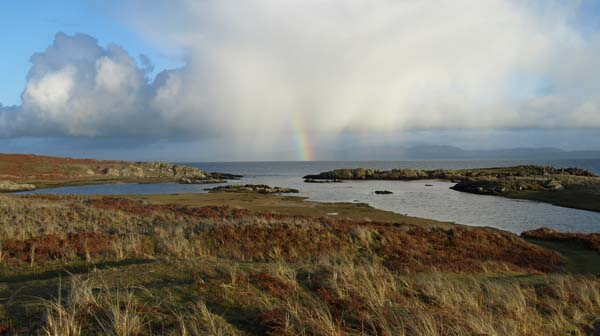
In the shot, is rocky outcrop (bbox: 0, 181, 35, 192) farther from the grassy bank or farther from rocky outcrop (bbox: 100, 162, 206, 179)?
the grassy bank

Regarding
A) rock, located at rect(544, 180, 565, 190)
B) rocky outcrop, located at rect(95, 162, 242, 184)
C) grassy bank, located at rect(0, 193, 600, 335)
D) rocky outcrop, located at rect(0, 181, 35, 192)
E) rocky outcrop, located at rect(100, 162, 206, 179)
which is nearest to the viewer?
grassy bank, located at rect(0, 193, 600, 335)

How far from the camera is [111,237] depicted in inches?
644

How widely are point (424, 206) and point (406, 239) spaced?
29.0 meters

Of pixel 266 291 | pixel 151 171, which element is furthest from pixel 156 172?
pixel 266 291

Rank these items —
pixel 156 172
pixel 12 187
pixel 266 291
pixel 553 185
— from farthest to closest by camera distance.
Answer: pixel 156 172 < pixel 12 187 < pixel 553 185 < pixel 266 291

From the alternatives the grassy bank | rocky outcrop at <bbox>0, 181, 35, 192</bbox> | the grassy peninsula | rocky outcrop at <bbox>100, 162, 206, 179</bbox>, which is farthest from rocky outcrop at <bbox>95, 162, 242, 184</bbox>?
the grassy bank

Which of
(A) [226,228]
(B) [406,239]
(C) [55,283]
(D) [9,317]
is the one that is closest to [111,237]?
(A) [226,228]

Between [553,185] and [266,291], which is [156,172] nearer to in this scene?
[553,185]

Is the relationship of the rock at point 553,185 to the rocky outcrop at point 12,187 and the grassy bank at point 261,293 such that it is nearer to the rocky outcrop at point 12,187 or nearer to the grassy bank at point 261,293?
A: the grassy bank at point 261,293

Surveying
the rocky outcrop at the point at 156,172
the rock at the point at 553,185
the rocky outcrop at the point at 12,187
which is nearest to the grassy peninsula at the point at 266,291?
the rock at the point at 553,185

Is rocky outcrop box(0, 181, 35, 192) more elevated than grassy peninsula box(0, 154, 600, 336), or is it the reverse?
grassy peninsula box(0, 154, 600, 336)

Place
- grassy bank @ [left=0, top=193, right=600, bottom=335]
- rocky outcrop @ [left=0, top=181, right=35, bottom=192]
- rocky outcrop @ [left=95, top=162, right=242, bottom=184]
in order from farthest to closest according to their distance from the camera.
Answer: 1. rocky outcrop @ [left=95, top=162, right=242, bottom=184]
2. rocky outcrop @ [left=0, top=181, right=35, bottom=192]
3. grassy bank @ [left=0, top=193, right=600, bottom=335]

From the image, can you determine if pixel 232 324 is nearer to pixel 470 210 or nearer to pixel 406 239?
pixel 406 239

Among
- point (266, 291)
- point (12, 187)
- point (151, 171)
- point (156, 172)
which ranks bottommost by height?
point (12, 187)
